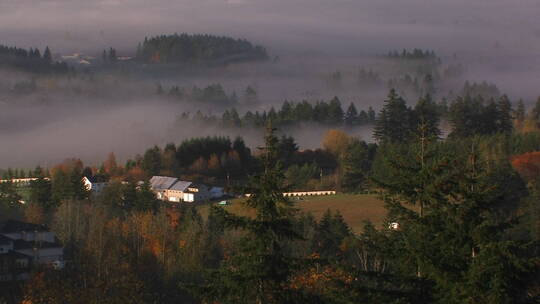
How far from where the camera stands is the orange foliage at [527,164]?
198ft

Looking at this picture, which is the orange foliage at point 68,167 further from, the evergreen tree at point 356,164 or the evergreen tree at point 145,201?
the evergreen tree at point 356,164

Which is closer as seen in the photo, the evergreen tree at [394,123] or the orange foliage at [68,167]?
the orange foliage at [68,167]

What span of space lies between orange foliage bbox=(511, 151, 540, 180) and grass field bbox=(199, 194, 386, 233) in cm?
944

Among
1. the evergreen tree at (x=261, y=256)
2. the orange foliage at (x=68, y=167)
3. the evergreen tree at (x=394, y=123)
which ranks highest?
the evergreen tree at (x=261, y=256)

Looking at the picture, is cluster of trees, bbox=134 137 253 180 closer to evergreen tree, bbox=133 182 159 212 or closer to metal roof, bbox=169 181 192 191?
metal roof, bbox=169 181 192 191

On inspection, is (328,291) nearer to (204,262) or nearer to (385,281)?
(385,281)

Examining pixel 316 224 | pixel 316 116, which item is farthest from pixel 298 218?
pixel 316 116

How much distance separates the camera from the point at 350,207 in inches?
2368

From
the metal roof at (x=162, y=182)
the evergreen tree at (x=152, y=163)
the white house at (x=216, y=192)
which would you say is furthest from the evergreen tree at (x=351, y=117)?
the white house at (x=216, y=192)

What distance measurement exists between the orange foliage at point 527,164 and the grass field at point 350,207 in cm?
944

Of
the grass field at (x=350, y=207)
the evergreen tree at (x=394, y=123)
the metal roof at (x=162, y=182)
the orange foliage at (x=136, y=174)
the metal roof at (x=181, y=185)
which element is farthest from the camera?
the evergreen tree at (x=394, y=123)

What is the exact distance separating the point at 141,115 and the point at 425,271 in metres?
182

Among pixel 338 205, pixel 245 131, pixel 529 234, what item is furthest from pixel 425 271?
pixel 245 131

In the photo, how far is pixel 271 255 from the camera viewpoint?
43.2 ft
